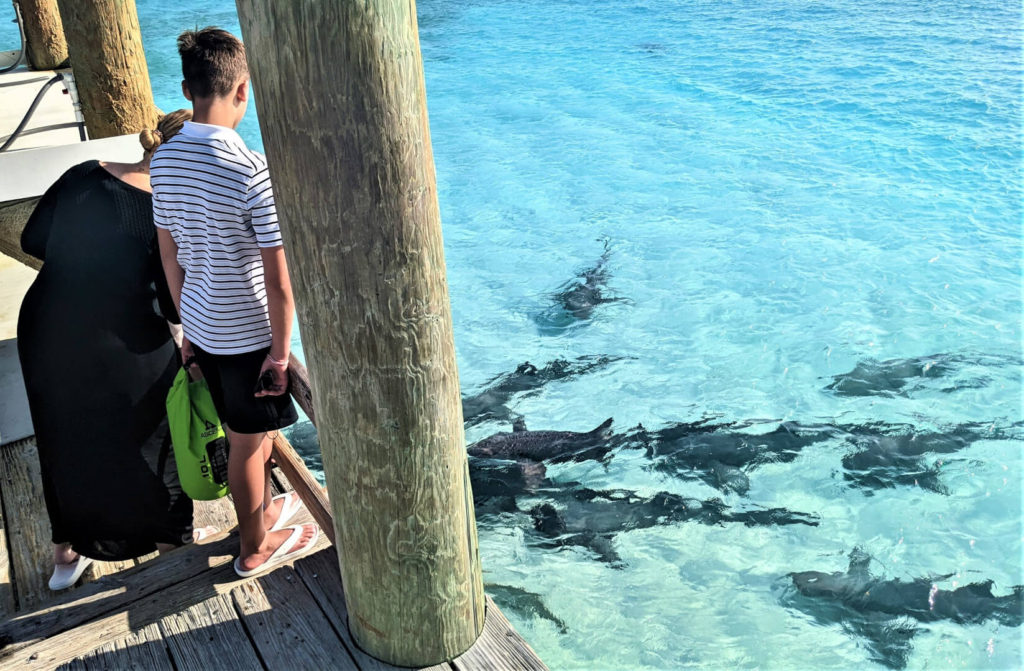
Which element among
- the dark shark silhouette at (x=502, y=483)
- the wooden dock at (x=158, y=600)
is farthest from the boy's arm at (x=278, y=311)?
the dark shark silhouette at (x=502, y=483)

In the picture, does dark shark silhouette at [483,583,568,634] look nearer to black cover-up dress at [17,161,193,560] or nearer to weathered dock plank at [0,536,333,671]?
weathered dock plank at [0,536,333,671]

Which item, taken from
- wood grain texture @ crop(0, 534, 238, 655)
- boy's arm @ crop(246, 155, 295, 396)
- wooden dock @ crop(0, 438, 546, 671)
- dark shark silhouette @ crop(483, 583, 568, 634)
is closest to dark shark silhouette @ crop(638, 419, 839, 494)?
dark shark silhouette @ crop(483, 583, 568, 634)

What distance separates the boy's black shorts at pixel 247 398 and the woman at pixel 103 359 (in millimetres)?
313

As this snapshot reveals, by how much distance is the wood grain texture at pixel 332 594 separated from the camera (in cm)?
225

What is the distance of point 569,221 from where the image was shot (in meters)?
10.2

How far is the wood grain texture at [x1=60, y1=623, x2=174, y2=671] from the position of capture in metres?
2.27

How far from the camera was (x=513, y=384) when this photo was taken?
279 inches

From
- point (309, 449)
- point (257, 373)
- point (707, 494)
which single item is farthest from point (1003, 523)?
point (257, 373)

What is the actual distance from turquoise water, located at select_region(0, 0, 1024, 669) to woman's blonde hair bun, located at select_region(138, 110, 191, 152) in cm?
334

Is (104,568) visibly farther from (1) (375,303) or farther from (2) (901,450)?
(2) (901,450)

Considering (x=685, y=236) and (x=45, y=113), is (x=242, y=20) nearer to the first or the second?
(x=45, y=113)

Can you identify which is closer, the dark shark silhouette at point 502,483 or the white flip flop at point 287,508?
the white flip flop at point 287,508

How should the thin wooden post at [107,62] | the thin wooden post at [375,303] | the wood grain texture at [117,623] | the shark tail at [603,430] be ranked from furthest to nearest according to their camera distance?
the shark tail at [603,430] < the thin wooden post at [107,62] < the wood grain texture at [117,623] < the thin wooden post at [375,303]

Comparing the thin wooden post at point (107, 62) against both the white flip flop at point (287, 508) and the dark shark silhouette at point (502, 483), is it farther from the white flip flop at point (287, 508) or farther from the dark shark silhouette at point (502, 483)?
the dark shark silhouette at point (502, 483)
